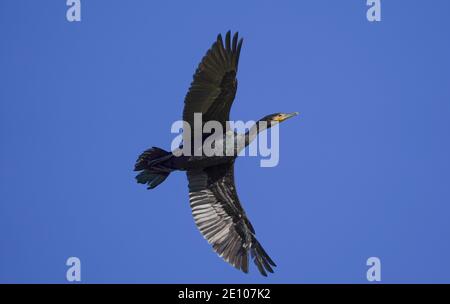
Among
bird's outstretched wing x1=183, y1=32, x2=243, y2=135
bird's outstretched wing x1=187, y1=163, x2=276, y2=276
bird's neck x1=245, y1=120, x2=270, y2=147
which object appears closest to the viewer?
bird's outstretched wing x1=183, y1=32, x2=243, y2=135

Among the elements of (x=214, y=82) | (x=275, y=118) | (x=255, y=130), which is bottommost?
(x=255, y=130)

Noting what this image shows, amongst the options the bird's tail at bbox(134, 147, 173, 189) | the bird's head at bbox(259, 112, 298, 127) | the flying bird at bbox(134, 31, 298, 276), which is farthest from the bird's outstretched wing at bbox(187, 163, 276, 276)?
the bird's head at bbox(259, 112, 298, 127)

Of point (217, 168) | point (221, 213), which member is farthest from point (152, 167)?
point (221, 213)

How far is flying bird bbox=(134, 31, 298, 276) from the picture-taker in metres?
12.3

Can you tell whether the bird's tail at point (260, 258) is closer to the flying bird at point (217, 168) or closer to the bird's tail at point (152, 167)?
the flying bird at point (217, 168)

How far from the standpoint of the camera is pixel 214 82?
1239 centimetres

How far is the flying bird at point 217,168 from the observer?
1231 cm

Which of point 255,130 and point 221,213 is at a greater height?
point 255,130

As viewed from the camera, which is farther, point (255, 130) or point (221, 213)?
point (221, 213)

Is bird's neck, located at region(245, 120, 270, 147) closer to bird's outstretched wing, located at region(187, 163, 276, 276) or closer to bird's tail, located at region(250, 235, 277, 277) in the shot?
bird's outstretched wing, located at region(187, 163, 276, 276)

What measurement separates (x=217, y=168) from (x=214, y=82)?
155cm

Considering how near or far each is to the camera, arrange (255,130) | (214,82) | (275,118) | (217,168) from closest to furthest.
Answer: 1. (214,82)
2. (255,130)
3. (275,118)
4. (217,168)

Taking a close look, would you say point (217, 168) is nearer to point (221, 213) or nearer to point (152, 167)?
point (221, 213)
